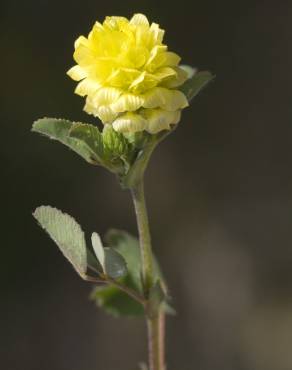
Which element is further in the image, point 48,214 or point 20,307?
point 20,307

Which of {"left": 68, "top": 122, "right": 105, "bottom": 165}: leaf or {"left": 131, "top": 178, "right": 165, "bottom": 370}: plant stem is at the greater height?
{"left": 68, "top": 122, "right": 105, "bottom": 165}: leaf

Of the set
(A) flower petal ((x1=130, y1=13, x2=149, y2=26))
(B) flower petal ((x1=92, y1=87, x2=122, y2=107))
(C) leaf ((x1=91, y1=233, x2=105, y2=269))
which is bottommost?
(C) leaf ((x1=91, y1=233, x2=105, y2=269))

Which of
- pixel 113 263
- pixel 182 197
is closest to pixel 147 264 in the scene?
pixel 113 263

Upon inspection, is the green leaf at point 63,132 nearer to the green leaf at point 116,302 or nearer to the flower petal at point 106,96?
the flower petal at point 106,96

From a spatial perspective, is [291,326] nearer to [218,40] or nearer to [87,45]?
[218,40]

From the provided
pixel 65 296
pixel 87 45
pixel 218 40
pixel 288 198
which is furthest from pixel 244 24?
pixel 87 45

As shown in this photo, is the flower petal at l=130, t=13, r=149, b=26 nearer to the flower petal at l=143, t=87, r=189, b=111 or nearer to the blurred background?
the flower petal at l=143, t=87, r=189, b=111

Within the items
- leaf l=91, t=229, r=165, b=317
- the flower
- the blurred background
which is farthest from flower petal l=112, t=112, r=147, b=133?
the blurred background
